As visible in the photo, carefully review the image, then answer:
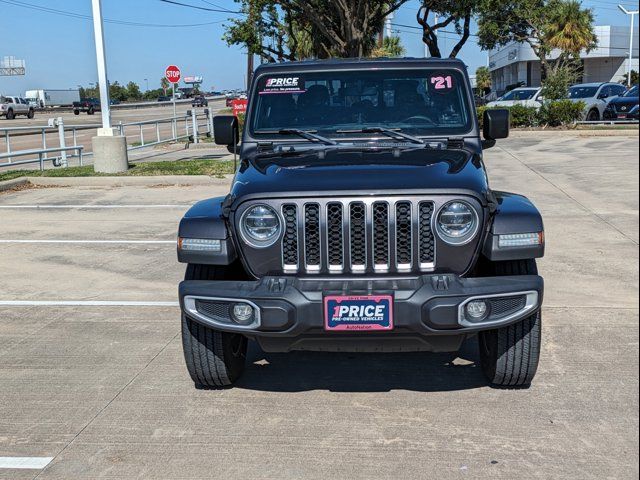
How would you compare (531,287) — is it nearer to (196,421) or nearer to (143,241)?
(196,421)

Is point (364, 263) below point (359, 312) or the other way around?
the other way around

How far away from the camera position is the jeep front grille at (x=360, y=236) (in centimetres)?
379

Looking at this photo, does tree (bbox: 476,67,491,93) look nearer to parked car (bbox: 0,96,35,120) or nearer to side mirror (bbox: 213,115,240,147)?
parked car (bbox: 0,96,35,120)

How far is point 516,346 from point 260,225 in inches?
62.3

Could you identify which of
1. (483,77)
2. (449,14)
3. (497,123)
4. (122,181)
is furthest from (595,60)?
(497,123)

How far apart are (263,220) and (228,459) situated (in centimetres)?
121

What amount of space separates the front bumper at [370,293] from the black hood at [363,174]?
18.0 inches

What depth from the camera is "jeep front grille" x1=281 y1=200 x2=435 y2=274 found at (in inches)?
149

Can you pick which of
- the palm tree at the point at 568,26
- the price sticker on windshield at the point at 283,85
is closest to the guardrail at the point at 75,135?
the price sticker on windshield at the point at 283,85

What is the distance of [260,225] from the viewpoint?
12.8 ft

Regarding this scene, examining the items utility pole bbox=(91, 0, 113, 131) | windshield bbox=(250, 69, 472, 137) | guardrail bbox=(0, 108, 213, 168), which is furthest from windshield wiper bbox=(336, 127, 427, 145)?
utility pole bbox=(91, 0, 113, 131)

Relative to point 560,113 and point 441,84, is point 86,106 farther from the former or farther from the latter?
point 441,84

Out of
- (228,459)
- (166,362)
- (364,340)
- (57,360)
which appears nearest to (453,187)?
(364,340)

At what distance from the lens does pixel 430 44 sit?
30953mm
